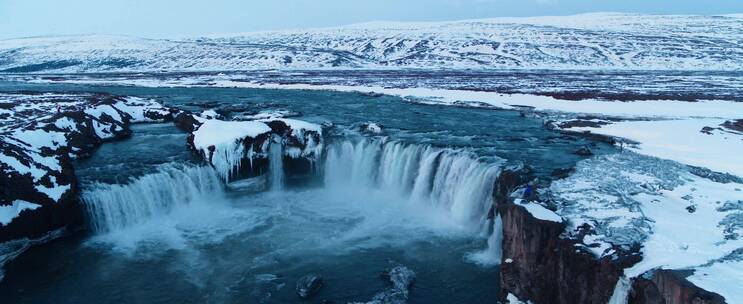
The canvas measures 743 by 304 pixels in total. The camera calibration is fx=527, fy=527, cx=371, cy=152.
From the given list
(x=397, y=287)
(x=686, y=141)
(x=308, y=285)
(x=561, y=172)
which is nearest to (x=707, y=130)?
(x=686, y=141)

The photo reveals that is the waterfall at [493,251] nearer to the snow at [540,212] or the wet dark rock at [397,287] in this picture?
the snow at [540,212]

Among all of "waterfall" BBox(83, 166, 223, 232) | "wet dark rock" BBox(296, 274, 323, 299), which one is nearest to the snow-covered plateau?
"waterfall" BBox(83, 166, 223, 232)

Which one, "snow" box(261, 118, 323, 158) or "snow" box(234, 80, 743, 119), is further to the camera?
"snow" box(234, 80, 743, 119)

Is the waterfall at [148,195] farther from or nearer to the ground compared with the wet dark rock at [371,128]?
nearer to the ground

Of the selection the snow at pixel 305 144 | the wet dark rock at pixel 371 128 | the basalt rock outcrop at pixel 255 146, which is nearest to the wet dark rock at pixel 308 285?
the basalt rock outcrop at pixel 255 146

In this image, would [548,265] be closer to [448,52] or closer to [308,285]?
[308,285]

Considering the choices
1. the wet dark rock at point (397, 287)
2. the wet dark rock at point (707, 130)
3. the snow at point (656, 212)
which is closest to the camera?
the snow at point (656, 212)

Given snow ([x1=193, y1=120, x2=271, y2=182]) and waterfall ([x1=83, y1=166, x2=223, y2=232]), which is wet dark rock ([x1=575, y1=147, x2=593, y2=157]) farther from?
waterfall ([x1=83, y1=166, x2=223, y2=232])

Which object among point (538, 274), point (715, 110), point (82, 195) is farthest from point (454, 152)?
point (715, 110)
